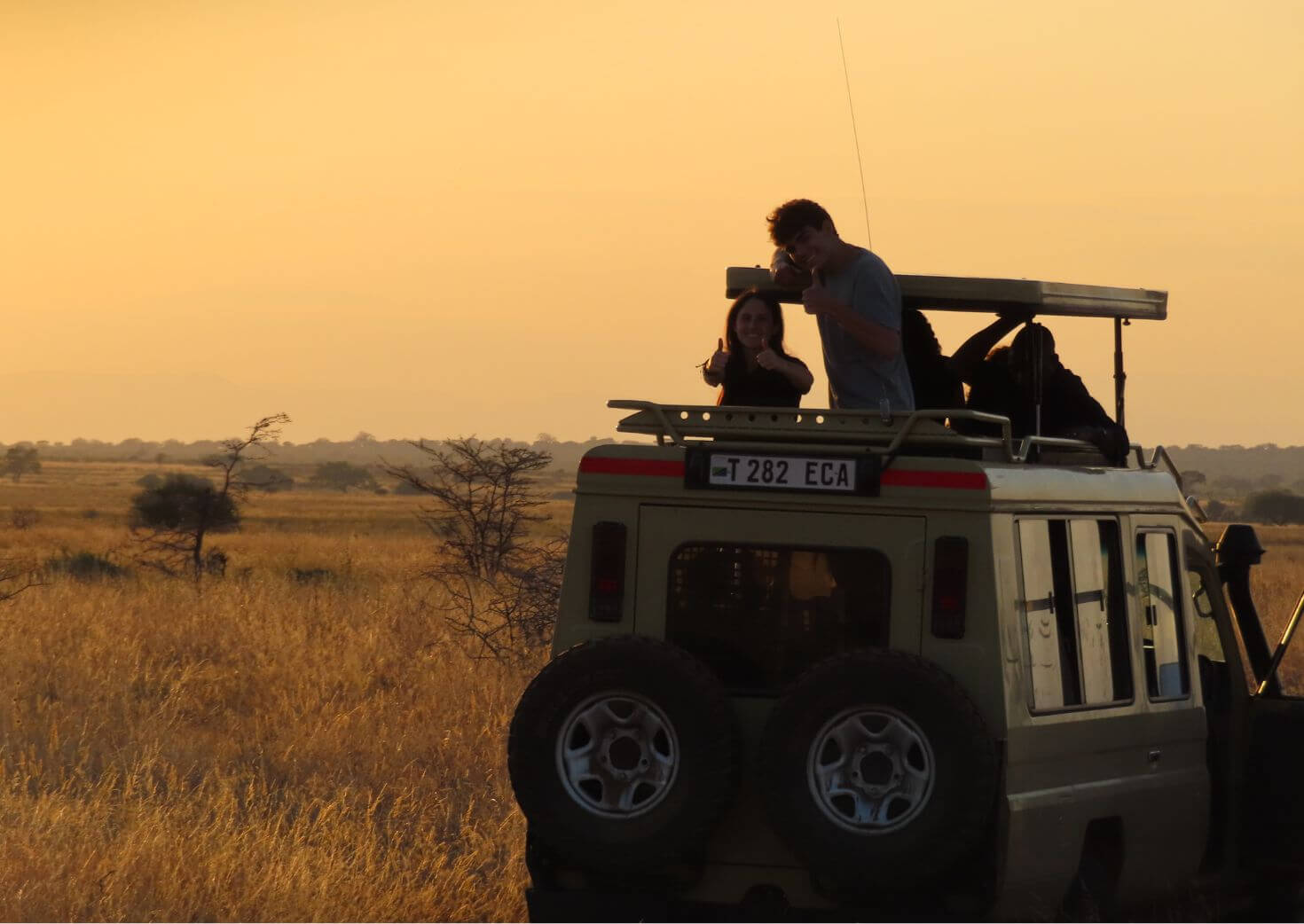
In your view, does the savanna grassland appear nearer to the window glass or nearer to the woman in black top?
the window glass

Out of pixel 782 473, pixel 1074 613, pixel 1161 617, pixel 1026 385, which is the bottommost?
pixel 1161 617

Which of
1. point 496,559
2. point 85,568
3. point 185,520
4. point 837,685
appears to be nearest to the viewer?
point 837,685

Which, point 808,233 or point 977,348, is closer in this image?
point 808,233

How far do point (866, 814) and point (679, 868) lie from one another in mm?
679

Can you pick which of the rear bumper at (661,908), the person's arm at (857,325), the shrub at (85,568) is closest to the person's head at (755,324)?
the person's arm at (857,325)

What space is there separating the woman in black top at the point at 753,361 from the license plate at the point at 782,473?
1.22 meters

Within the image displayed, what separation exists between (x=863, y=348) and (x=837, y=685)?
6.15 ft

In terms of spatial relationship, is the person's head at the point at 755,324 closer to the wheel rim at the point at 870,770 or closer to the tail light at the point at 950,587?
the tail light at the point at 950,587

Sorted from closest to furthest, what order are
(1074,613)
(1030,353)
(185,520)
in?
(1074,613) → (1030,353) → (185,520)

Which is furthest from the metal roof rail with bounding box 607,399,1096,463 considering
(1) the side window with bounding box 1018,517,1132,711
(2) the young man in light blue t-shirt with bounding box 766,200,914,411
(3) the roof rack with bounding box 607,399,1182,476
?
(2) the young man in light blue t-shirt with bounding box 766,200,914,411

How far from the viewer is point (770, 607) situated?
6422 mm

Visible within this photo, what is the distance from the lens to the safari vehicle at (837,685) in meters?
5.87

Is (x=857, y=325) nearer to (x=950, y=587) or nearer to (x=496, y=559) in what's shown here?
(x=950, y=587)

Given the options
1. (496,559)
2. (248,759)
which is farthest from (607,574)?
(496,559)
